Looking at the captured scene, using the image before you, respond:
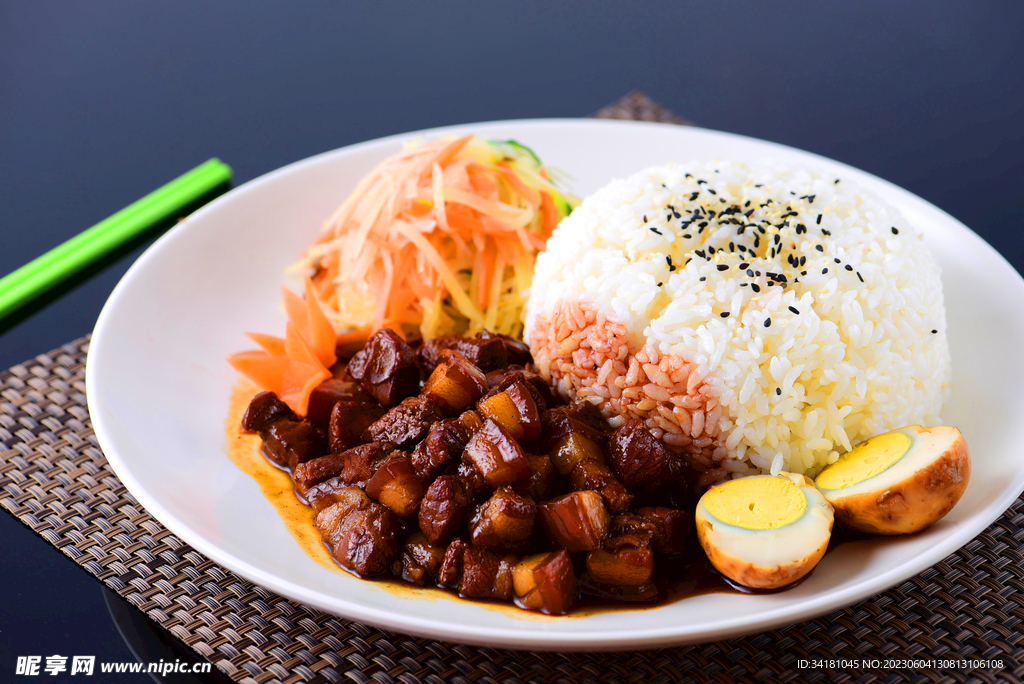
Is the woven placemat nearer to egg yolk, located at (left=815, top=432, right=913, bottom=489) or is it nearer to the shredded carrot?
egg yolk, located at (left=815, top=432, right=913, bottom=489)

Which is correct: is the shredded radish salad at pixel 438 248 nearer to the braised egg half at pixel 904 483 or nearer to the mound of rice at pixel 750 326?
the mound of rice at pixel 750 326

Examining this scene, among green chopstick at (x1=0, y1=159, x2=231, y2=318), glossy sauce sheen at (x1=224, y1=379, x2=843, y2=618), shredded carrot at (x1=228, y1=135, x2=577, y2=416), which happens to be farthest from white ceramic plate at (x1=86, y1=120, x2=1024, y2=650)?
green chopstick at (x1=0, y1=159, x2=231, y2=318)

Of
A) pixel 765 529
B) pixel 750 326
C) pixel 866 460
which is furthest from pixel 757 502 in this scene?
pixel 750 326

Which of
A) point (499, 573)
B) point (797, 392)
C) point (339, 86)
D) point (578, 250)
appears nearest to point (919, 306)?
point (797, 392)

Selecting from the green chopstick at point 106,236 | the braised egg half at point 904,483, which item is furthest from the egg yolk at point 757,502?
the green chopstick at point 106,236

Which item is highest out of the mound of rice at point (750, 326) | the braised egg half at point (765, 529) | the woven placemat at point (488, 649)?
the mound of rice at point (750, 326)

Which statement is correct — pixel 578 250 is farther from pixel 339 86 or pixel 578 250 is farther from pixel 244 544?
pixel 339 86

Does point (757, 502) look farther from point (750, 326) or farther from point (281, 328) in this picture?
point (281, 328)
